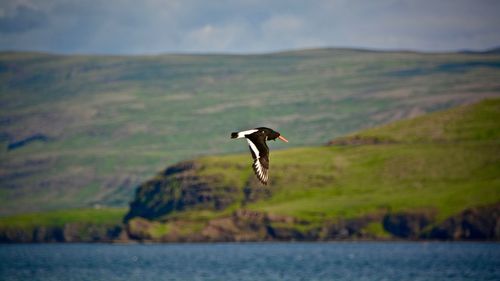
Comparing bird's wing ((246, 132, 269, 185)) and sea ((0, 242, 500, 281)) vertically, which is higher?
bird's wing ((246, 132, 269, 185))

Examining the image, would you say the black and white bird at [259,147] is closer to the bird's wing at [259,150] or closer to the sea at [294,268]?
the bird's wing at [259,150]

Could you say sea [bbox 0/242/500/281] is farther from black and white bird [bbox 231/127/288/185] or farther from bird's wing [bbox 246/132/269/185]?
bird's wing [bbox 246/132/269/185]

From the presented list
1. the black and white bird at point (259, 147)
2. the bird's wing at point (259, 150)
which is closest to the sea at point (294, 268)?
the black and white bird at point (259, 147)

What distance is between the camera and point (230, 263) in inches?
6319

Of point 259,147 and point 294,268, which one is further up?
point 259,147

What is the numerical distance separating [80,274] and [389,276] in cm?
4079

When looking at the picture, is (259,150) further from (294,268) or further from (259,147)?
(294,268)

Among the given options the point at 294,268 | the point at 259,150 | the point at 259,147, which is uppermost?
the point at 259,147

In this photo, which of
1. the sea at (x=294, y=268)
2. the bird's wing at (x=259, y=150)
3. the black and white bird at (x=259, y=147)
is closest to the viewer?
the black and white bird at (x=259, y=147)

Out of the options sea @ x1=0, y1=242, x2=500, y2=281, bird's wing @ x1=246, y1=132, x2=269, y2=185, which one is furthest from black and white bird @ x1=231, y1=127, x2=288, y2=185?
sea @ x1=0, y1=242, x2=500, y2=281

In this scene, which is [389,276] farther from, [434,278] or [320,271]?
[320,271]

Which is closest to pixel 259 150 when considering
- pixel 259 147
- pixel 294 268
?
pixel 259 147

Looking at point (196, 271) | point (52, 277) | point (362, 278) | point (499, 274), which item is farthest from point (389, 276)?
point (52, 277)

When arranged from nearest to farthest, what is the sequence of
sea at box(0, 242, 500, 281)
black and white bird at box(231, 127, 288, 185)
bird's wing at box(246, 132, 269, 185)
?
black and white bird at box(231, 127, 288, 185)
bird's wing at box(246, 132, 269, 185)
sea at box(0, 242, 500, 281)
